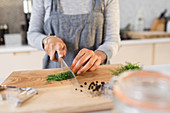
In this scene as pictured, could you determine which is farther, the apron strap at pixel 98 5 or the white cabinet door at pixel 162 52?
the white cabinet door at pixel 162 52

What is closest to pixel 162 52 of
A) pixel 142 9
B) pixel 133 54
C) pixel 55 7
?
pixel 133 54

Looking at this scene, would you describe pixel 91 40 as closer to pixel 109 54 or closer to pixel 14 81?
pixel 109 54

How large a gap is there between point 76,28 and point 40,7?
0.87ft

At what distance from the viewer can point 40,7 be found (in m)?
1.08

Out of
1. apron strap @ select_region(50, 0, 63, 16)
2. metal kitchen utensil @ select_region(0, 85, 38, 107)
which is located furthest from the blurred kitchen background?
metal kitchen utensil @ select_region(0, 85, 38, 107)

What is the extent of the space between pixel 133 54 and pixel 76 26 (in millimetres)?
1054

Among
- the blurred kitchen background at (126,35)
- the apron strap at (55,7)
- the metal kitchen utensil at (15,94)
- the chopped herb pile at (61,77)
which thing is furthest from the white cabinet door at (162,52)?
the metal kitchen utensil at (15,94)

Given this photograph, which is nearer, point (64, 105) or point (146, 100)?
point (146, 100)

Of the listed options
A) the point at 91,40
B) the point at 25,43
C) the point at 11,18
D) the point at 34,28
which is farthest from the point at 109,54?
the point at 11,18

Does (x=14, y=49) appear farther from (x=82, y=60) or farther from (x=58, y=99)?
(x=58, y=99)

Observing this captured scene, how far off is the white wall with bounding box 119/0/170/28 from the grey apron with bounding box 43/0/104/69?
1322 mm

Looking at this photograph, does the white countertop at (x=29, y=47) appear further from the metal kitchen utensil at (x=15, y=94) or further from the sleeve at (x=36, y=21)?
the metal kitchen utensil at (x=15, y=94)

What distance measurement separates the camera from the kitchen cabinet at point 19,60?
66.6 inches

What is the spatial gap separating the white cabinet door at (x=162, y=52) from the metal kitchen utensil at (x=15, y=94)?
5.54ft
